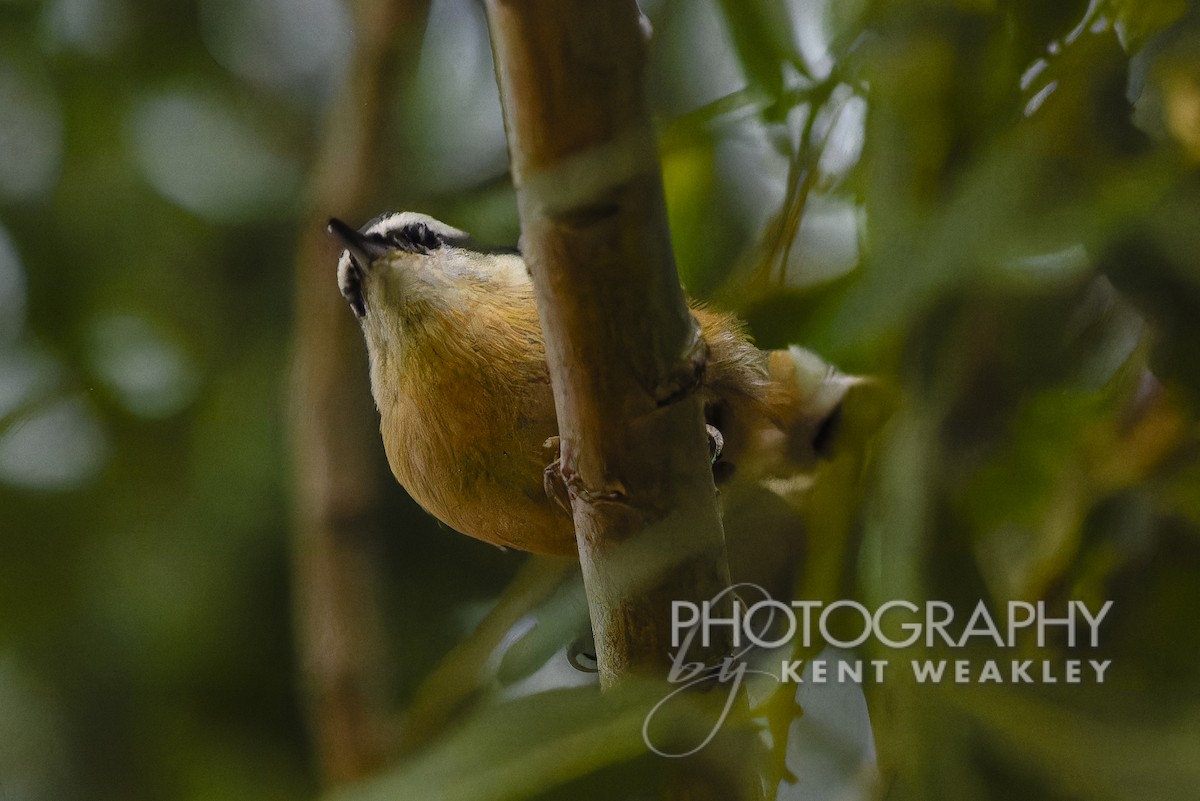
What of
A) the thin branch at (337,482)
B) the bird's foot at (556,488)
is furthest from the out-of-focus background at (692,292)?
the bird's foot at (556,488)

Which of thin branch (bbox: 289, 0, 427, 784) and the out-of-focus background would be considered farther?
thin branch (bbox: 289, 0, 427, 784)

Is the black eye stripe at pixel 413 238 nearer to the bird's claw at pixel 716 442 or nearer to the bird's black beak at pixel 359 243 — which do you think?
the bird's black beak at pixel 359 243

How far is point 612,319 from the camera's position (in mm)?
427

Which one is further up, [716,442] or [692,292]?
[692,292]

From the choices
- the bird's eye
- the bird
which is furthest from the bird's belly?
the bird's eye

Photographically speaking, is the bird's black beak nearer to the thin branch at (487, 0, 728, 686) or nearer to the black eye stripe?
the black eye stripe

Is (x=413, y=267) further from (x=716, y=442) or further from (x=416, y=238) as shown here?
(x=716, y=442)

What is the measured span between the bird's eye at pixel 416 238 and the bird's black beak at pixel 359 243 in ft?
0.03

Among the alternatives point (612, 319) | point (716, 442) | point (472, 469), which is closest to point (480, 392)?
point (472, 469)

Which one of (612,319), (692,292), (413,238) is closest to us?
(612,319)

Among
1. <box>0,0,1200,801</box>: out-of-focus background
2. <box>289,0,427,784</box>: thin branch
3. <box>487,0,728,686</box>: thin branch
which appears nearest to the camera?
<box>487,0,728,686</box>: thin branch

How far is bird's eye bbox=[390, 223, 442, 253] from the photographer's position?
666 millimetres

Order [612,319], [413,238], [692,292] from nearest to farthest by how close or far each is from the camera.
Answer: [612,319] < [692,292] < [413,238]

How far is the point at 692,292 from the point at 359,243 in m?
0.21
